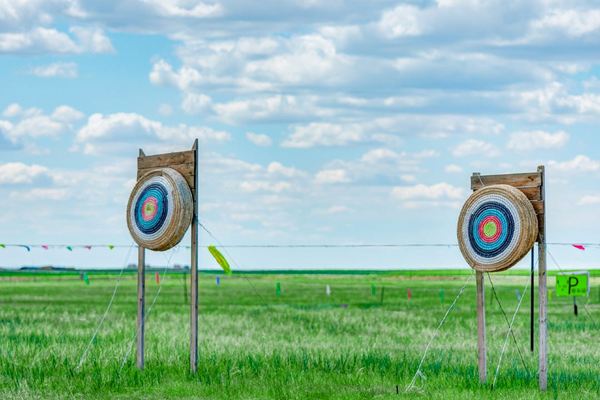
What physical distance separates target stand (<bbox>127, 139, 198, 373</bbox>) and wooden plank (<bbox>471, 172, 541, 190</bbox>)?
16.8 feet

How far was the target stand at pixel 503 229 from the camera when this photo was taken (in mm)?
17672

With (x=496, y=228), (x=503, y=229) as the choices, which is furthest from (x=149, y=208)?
(x=503, y=229)

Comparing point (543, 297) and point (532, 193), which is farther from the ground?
point (532, 193)

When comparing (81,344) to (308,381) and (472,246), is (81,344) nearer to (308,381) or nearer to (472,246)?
(308,381)

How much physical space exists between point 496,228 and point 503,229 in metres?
0.16

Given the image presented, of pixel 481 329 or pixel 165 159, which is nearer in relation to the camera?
pixel 481 329

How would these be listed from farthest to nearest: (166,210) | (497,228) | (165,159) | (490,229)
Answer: (165,159) → (166,210) → (490,229) → (497,228)

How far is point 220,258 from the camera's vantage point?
2002cm

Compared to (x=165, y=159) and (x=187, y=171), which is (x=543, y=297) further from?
(x=165, y=159)

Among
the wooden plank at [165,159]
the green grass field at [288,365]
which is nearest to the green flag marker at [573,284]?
the green grass field at [288,365]

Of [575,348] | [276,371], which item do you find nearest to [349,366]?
[276,371]

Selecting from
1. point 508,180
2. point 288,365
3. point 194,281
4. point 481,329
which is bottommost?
point 288,365

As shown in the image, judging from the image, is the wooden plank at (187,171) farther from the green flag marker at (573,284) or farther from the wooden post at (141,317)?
the green flag marker at (573,284)

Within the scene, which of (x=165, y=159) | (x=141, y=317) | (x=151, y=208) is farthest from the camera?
(x=165, y=159)
